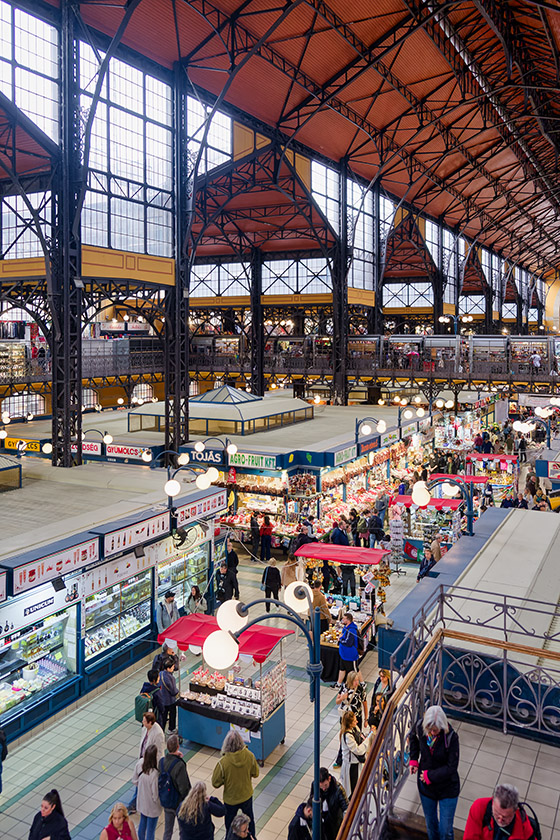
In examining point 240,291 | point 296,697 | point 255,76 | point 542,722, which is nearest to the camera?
point 542,722

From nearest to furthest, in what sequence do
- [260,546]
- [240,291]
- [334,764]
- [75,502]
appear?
1. [334,764]
2. [75,502]
3. [260,546]
4. [240,291]

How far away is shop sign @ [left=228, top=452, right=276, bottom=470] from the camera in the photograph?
18.4 m

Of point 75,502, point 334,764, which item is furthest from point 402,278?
point 334,764

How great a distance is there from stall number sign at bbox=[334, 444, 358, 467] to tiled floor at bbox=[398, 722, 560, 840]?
506 inches

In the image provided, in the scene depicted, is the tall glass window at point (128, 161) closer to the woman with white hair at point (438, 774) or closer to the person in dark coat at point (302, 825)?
the person in dark coat at point (302, 825)

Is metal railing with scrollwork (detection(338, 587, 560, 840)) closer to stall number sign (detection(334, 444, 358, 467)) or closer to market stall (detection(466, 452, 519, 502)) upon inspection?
stall number sign (detection(334, 444, 358, 467))

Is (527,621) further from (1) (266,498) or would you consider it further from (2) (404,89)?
(2) (404,89)

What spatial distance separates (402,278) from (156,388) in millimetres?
20634

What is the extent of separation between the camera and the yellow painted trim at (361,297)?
33000 millimetres

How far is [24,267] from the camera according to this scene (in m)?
18.9

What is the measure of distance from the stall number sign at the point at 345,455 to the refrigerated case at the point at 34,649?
33.0 feet

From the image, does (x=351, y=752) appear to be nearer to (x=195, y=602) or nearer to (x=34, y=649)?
(x=34, y=649)

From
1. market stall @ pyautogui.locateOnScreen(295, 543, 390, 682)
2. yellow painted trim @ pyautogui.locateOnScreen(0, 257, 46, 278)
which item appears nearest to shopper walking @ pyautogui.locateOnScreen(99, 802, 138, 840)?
market stall @ pyautogui.locateOnScreen(295, 543, 390, 682)

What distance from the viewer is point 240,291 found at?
130ft
